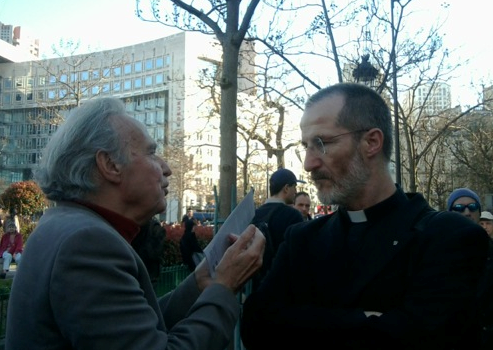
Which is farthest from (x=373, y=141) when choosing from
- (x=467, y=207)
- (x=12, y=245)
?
(x=12, y=245)

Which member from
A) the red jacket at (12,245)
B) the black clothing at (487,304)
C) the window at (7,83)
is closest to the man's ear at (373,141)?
the black clothing at (487,304)

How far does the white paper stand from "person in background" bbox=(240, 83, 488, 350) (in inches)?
8.4

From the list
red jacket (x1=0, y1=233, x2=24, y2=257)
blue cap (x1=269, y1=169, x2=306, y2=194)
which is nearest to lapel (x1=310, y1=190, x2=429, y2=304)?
blue cap (x1=269, y1=169, x2=306, y2=194)

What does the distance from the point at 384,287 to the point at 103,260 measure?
3.41 ft

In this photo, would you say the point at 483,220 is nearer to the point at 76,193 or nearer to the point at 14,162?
the point at 76,193

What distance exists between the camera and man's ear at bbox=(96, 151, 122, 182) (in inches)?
77.7

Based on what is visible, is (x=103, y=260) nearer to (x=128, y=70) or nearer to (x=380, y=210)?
(x=380, y=210)

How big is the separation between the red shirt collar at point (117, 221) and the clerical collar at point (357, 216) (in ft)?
2.98

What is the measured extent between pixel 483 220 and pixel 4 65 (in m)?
83.3

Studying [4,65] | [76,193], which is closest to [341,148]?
[76,193]

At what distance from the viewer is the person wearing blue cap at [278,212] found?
15.3 feet

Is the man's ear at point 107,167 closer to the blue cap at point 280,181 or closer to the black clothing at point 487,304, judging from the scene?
the black clothing at point 487,304

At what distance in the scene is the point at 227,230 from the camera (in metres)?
2.25

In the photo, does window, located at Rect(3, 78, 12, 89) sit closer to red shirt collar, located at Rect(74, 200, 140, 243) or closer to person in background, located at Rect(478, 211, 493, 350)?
person in background, located at Rect(478, 211, 493, 350)
